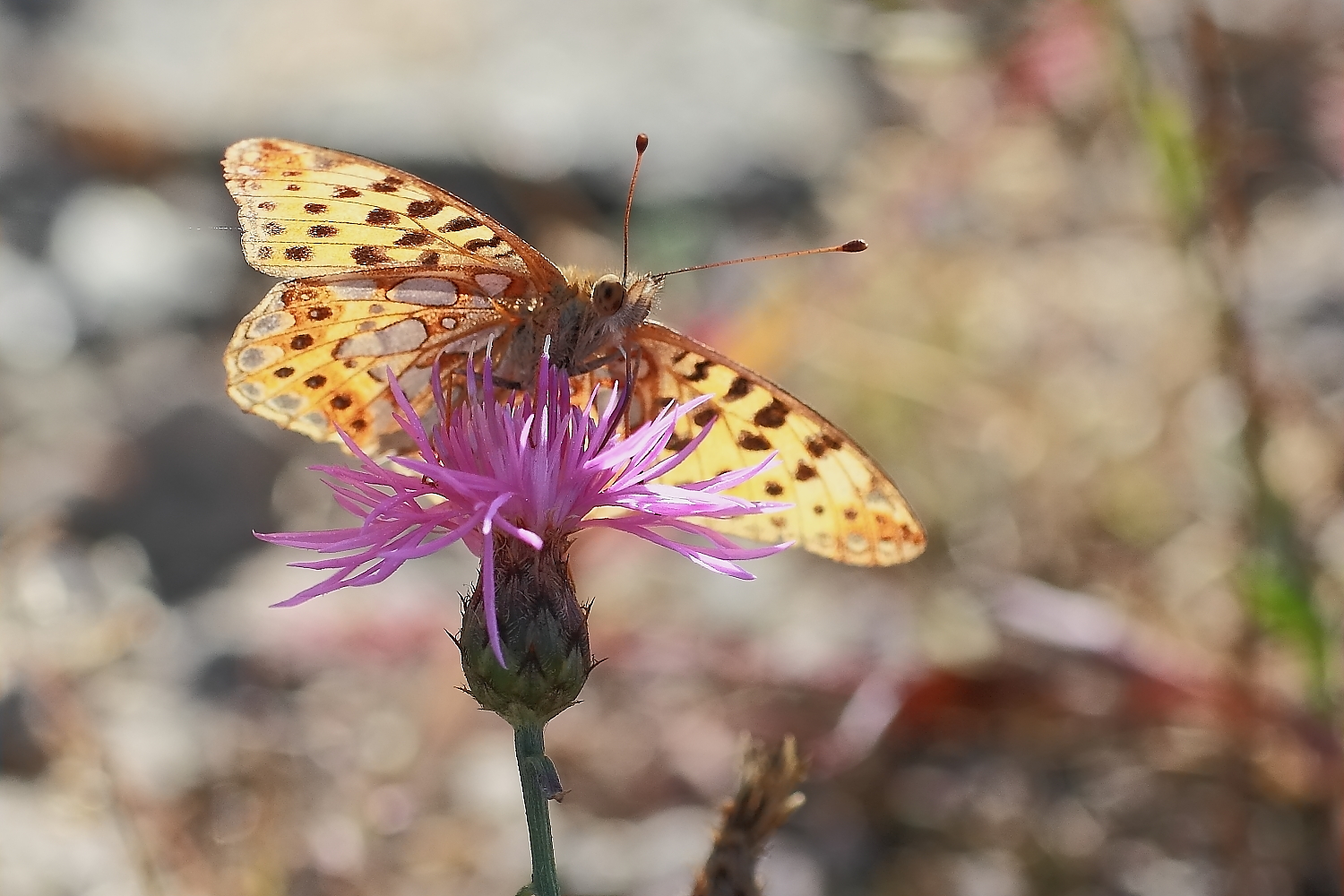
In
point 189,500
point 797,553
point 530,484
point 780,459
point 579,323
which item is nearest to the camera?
point 530,484

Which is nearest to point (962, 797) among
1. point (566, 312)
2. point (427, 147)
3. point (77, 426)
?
point (566, 312)

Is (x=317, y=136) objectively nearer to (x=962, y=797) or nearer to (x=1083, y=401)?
(x=1083, y=401)

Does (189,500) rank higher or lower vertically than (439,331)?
lower

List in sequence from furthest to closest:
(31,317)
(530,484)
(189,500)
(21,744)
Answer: (31,317)
(189,500)
(21,744)
(530,484)

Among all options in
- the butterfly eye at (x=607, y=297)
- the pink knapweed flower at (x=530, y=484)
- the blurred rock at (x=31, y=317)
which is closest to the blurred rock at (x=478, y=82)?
the blurred rock at (x=31, y=317)

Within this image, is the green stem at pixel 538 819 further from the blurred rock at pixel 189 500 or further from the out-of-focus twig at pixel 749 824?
the blurred rock at pixel 189 500

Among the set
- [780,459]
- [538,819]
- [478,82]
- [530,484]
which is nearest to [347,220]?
[530,484]

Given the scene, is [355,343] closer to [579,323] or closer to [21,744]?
[579,323]
